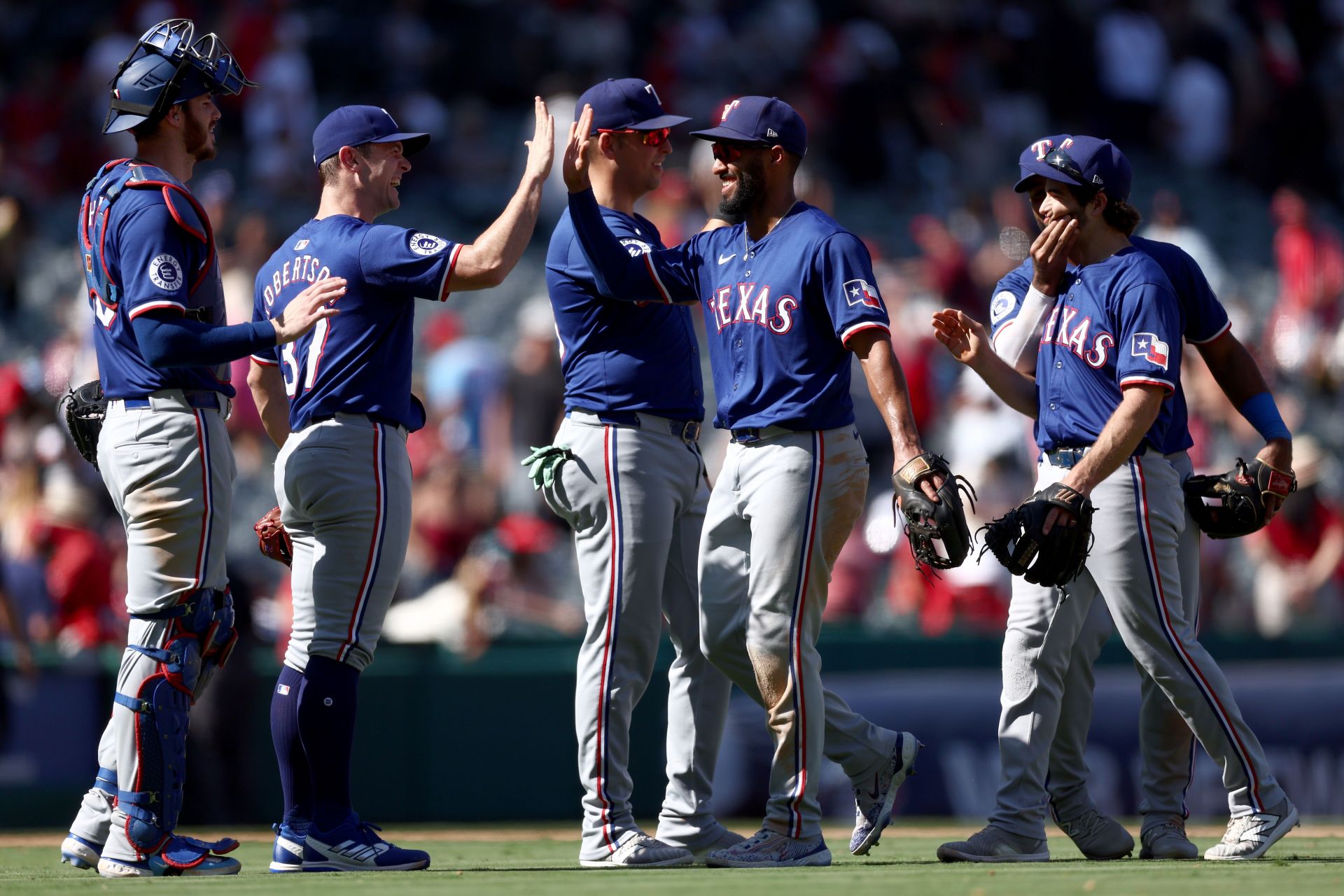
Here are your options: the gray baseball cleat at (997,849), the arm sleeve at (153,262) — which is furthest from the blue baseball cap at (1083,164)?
the arm sleeve at (153,262)

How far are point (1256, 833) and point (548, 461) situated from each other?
2.59m

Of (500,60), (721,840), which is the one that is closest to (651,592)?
(721,840)

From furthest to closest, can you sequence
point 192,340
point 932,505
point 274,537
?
point 274,537 → point 932,505 → point 192,340

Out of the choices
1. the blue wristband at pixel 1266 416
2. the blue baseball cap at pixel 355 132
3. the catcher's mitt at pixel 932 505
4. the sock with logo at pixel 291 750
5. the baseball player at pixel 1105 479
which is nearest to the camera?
the catcher's mitt at pixel 932 505

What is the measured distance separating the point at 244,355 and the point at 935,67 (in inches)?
514

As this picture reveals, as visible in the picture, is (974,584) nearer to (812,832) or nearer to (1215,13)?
(812,832)

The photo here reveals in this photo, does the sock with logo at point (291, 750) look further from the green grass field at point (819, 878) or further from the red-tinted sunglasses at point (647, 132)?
the red-tinted sunglasses at point (647, 132)

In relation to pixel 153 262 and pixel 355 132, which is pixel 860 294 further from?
pixel 153 262

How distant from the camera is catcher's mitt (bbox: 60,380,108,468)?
6219 millimetres

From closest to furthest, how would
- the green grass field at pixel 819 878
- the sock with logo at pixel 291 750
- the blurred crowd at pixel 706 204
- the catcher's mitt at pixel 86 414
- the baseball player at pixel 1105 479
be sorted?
1. the green grass field at pixel 819 878
2. the sock with logo at pixel 291 750
3. the baseball player at pixel 1105 479
4. the catcher's mitt at pixel 86 414
5. the blurred crowd at pixel 706 204

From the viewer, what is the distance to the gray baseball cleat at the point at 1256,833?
5.91 meters

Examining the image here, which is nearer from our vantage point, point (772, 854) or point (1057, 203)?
point (772, 854)

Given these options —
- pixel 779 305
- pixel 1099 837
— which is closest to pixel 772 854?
pixel 1099 837

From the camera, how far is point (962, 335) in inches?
242
